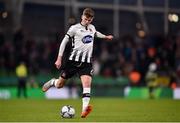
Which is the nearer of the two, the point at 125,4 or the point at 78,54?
the point at 78,54

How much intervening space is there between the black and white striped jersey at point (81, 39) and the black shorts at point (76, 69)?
205 millimetres

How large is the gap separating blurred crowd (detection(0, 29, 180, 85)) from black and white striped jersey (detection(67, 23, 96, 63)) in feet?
59.0

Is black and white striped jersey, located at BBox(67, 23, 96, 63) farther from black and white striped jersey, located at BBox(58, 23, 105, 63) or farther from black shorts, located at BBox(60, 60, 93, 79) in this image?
black shorts, located at BBox(60, 60, 93, 79)

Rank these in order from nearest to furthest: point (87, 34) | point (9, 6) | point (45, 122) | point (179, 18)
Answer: point (45, 122), point (87, 34), point (9, 6), point (179, 18)

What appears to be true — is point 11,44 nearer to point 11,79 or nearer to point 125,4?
point 11,79

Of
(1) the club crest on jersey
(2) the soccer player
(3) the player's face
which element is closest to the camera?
(3) the player's face

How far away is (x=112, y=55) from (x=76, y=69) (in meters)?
20.0

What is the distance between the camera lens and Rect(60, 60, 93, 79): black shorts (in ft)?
59.9

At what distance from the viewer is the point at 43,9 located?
42125mm

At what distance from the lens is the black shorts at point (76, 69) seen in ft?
59.9

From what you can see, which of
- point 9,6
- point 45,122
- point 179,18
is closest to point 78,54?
point 45,122

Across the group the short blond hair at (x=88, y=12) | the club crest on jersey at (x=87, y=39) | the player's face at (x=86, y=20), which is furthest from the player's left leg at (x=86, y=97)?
the short blond hair at (x=88, y=12)

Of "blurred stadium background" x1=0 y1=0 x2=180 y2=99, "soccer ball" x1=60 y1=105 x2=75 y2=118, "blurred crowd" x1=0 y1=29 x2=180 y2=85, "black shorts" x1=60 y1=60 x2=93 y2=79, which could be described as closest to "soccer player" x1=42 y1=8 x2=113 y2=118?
"black shorts" x1=60 y1=60 x2=93 y2=79

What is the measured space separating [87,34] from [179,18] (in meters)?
25.3
